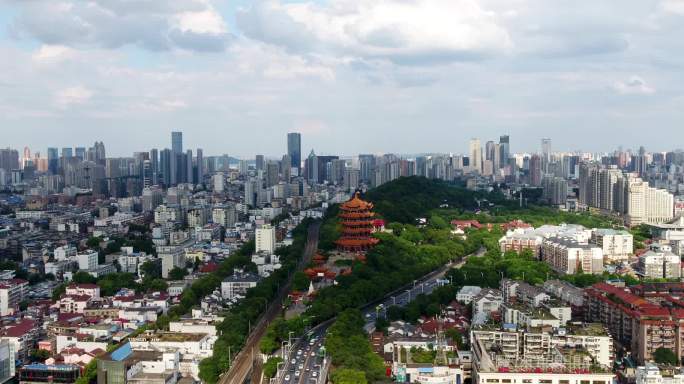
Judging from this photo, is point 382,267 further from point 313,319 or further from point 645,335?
point 645,335

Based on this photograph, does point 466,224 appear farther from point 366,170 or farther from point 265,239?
point 366,170

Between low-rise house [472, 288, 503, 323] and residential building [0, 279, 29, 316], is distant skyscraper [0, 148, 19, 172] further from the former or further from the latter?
low-rise house [472, 288, 503, 323]

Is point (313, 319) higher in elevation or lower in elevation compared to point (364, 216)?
lower

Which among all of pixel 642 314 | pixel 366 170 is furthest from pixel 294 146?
pixel 642 314

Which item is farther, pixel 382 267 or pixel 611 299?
pixel 382 267

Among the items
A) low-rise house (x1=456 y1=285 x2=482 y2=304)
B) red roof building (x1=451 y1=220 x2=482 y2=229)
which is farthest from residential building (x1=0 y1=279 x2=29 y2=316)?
red roof building (x1=451 y1=220 x2=482 y2=229)

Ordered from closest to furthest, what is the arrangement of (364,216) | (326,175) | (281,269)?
1. (281,269)
2. (364,216)
3. (326,175)

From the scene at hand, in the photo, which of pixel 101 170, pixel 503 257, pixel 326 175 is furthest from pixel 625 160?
pixel 503 257

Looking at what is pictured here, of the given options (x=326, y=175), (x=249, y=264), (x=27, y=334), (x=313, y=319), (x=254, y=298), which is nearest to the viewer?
(x=27, y=334)

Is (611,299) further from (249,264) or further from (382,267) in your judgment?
(249,264)
